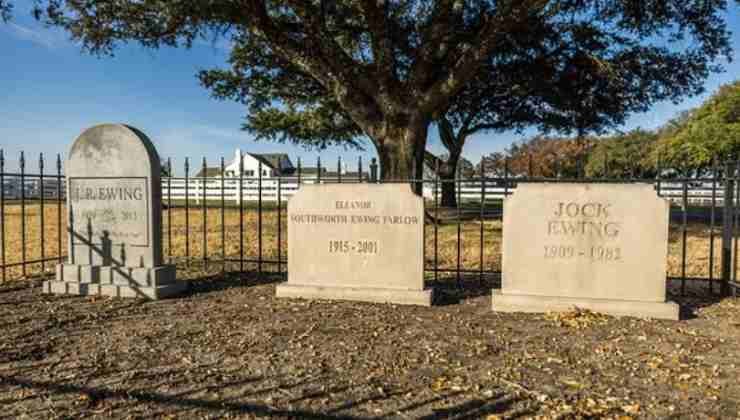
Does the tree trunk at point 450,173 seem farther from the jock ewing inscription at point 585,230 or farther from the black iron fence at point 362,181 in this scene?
the jock ewing inscription at point 585,230

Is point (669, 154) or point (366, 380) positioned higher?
point (669, 154)

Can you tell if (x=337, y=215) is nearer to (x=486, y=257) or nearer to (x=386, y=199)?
(x=386, y=199)

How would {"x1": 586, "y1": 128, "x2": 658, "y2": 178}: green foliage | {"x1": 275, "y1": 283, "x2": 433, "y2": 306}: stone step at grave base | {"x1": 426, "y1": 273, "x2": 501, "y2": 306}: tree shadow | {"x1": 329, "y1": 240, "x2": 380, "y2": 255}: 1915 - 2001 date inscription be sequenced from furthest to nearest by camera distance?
{"x1": 586, "y1": 128, "x2": 658, "y2": 178}: green foliage, {"x1": 426, "y1": 273, "x2": 501, "y2": 306}: tree shadow, {"x1": 329, "y1": 240, "x2": 380, "y2": 255}: 1915 - 2001 date inscription, {"x1": 275, "y1": 283, "x2": 433, "y2": 306}: stone step at grave base

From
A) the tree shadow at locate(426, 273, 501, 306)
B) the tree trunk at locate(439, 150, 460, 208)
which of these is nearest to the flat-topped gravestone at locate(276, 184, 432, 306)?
the tree shadow at locate(426, 273, 501, 306)

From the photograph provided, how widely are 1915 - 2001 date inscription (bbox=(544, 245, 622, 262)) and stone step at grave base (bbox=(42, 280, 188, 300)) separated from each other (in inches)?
191

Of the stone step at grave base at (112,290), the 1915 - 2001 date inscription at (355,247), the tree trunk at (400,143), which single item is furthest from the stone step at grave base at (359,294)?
the tree trunk at (400,143)

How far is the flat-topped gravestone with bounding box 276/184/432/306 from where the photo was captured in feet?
19.5

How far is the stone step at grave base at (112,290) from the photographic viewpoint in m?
6.25

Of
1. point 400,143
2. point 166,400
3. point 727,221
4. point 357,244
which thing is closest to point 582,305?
point 727,221

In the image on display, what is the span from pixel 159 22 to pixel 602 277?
418 inches

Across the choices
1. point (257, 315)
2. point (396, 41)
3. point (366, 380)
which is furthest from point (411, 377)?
point (396, 41)

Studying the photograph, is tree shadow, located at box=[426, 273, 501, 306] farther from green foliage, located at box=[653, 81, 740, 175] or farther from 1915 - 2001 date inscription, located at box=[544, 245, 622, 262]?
green foliage, located at box=[653, 81, 740, 175]

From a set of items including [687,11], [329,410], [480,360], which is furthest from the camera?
[687,11]

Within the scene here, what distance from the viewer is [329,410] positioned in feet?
10.0
